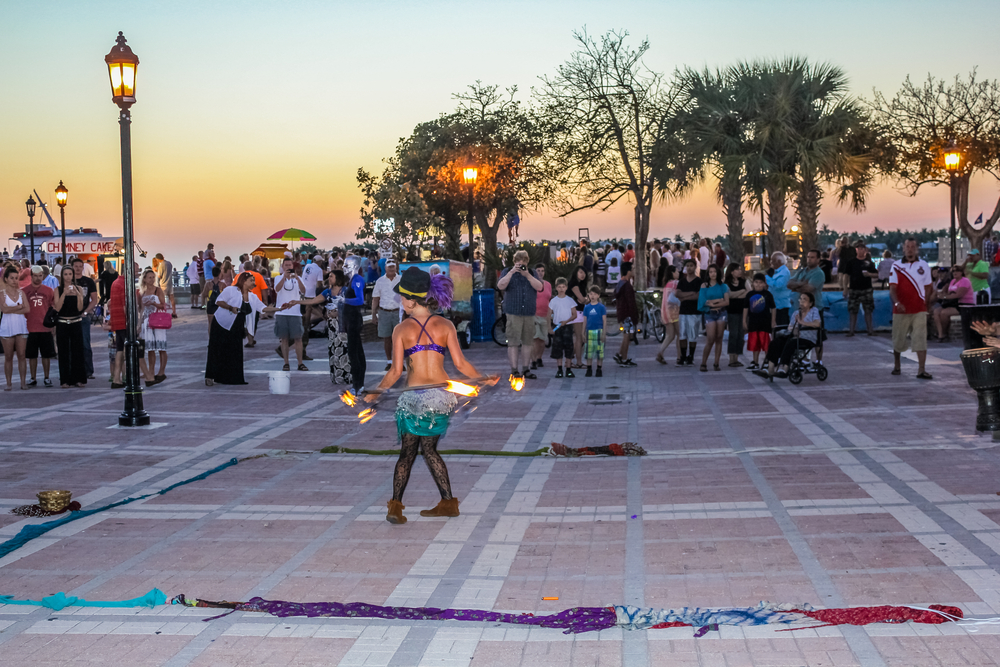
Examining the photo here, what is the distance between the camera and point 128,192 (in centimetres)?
1144

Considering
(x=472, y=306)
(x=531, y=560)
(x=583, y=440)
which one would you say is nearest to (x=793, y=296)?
(x=472, y=306)

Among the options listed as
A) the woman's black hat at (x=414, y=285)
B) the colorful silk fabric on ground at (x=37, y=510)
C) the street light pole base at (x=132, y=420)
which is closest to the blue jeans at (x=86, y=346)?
the street light pole base at (x=132, y=420)

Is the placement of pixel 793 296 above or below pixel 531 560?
above

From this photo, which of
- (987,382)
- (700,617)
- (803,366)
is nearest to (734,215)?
(803,366)

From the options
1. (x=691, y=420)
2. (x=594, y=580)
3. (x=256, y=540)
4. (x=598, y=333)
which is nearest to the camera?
(x=594, y=580)

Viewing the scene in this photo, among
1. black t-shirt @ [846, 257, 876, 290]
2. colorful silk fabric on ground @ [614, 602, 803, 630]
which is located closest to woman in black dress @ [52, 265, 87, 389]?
colorful silk fabric on ground @ [614, 602, 803, 630]

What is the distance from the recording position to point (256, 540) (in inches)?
257

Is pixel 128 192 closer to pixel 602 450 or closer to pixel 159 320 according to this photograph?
pixel 159 320

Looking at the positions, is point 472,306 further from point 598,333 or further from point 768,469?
point 768,469

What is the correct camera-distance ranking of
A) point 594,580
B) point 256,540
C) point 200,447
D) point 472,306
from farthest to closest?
1. point 472,306
2. point 200,447
3. point 256,540
4. point 594,580

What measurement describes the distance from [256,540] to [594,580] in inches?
91.2

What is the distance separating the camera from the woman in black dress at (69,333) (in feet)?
48.6

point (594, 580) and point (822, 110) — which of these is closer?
point (594, 580)

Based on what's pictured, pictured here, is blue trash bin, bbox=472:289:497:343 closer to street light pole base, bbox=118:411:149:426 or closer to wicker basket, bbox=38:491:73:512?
street light pole base, bbox=118:411:149:426
